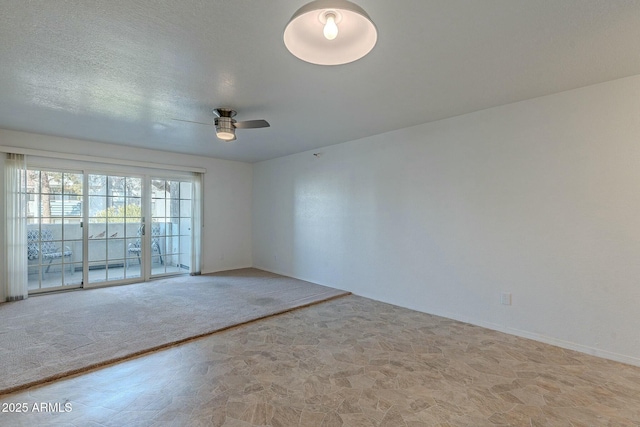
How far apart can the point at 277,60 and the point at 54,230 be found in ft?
15.5

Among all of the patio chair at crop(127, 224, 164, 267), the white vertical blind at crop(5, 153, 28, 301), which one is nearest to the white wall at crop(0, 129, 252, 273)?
the patio chair at crop(127, 224, 164, 267)

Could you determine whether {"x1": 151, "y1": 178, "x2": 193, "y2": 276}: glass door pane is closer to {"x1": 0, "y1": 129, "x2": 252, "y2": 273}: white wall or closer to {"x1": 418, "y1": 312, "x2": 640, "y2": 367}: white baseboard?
{"x1": 0, "y1": 129, "x2": 252, "y2": 273}: white wall

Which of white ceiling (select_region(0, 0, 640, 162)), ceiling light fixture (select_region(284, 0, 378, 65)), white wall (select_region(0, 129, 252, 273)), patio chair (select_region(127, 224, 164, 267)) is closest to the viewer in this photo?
ceiling light fixture (select_region(284, 0, 378, 65))

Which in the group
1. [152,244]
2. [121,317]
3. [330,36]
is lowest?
[121,317]

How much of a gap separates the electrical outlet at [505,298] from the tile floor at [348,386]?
1.11ft

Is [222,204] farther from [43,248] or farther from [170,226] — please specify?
[43,248]

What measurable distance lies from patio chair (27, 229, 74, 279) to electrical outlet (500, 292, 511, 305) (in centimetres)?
622

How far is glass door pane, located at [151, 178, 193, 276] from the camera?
545 centimetres

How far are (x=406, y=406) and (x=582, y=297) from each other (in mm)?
2055

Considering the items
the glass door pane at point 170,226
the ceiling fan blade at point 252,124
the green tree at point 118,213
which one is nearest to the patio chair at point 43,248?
the green tree at point 118,213

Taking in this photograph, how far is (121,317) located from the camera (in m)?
3.44

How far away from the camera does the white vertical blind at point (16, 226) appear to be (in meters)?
4.06

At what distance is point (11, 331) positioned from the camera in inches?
119

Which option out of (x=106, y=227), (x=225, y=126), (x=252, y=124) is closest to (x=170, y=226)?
(x=106, y=227)
